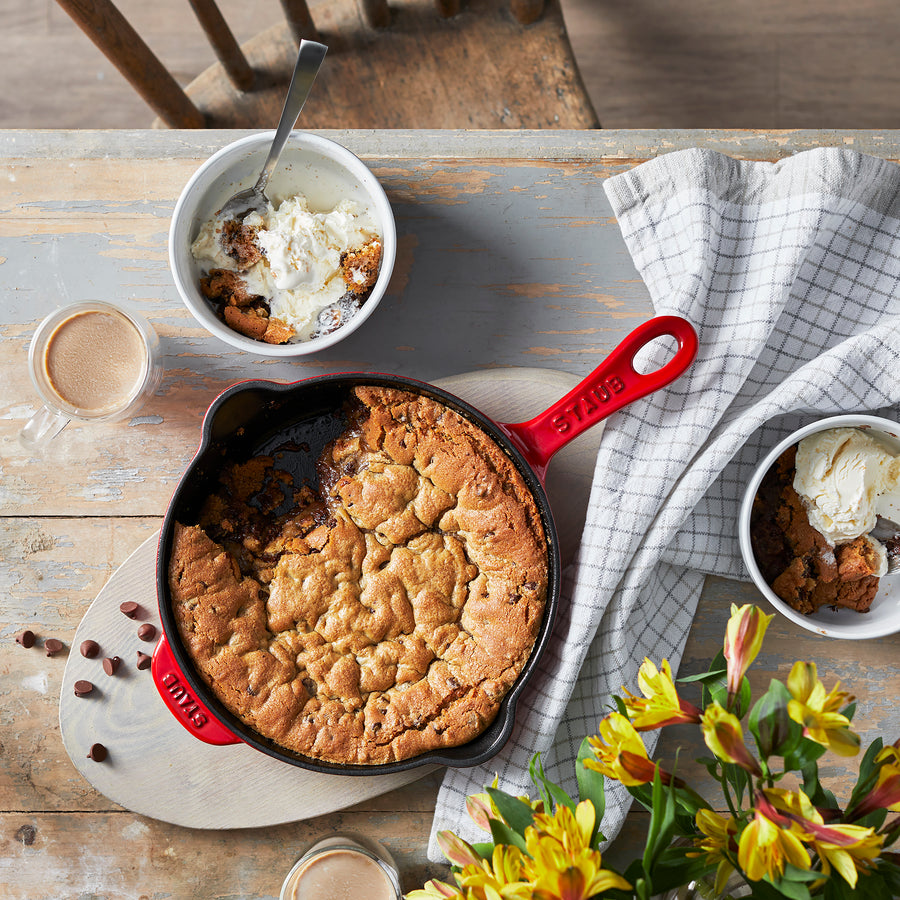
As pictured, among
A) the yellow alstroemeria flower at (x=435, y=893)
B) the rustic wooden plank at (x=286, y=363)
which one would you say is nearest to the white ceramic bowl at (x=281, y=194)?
the rustic wooden plank at (x=286, y=363)

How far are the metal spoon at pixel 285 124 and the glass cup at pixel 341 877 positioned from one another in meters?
1.11

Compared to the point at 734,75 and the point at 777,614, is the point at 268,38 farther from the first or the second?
the point at 777,614

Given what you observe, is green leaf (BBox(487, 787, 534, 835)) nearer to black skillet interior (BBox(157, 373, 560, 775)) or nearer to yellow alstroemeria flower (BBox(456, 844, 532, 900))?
yellow alstroemeria flower (BBox(456, 844, 532, 900))

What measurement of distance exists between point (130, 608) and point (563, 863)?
94cm

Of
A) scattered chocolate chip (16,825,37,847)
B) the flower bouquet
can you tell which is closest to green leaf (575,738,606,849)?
the flower bouquet

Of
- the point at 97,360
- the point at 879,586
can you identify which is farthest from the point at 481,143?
the point at 879,586

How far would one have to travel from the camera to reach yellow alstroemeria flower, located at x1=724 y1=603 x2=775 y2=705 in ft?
2.59

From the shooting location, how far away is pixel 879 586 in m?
1.36

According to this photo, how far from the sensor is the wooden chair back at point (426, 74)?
1632 mm

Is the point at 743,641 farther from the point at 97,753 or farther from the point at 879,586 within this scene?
the point at 97,753

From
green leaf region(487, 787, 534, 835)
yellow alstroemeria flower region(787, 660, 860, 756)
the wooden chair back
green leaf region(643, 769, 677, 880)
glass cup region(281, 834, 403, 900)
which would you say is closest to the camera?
yellow alstroemeria flower region(787, 660, 860, 756)

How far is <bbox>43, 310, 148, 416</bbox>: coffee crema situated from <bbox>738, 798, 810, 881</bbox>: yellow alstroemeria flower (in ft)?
3.79

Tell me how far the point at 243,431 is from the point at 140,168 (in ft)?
1.73

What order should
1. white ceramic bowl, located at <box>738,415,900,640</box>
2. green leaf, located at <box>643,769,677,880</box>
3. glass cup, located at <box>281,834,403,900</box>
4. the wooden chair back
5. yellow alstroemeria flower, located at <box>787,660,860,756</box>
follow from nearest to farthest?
yellow alstroemeria flower, located at <box>787,660,860,756</box>
green leaf, located at <box>643,769,677,880</box>
white ceramic bowl, located at <box>738,415,900,640</box>
glass cup, located at <box>281,834,403,900</box>
the wooden chair back
